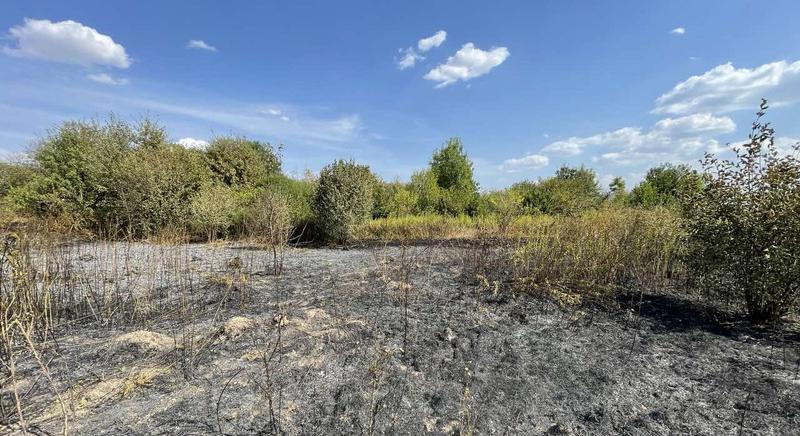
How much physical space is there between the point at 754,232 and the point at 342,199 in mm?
7051

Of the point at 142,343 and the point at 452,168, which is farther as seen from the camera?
the point at 452,168

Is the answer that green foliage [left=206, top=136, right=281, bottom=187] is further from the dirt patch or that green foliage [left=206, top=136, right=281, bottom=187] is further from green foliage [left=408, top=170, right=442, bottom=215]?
the dirt patch

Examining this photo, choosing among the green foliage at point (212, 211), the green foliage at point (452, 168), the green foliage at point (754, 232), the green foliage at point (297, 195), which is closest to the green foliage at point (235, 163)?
the green foliage at point (297, 195)

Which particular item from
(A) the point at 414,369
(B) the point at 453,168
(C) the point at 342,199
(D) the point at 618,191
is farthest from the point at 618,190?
(A) the point at 414,369

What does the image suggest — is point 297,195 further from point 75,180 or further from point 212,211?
point 75,180

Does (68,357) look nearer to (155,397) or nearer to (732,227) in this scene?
(155,397)

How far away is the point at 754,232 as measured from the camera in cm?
355

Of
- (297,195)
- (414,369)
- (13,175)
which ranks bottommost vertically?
(414,369)

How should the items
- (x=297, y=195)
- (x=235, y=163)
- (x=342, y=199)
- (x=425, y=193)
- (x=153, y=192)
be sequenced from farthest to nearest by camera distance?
(x=425, y=193) < (x=235, y=163) < (x=297, y=195) < (x=153, y=192) < (x=342, y=199)

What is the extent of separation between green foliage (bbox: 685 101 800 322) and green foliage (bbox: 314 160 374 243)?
→ 255 inches

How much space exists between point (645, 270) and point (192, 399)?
5.55 metres

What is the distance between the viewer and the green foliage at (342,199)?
8.90 metres

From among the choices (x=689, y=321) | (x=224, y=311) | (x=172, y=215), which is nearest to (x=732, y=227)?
(x=689, y=321)

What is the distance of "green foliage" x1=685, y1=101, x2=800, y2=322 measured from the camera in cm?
342
